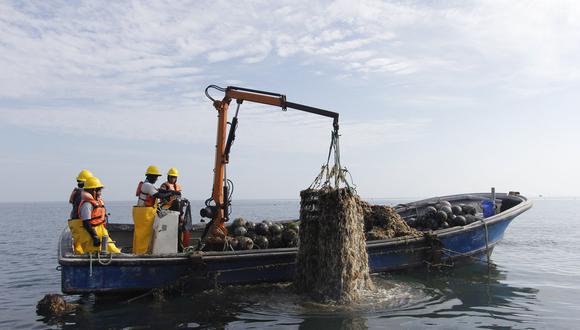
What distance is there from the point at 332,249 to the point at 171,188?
3.64 metres

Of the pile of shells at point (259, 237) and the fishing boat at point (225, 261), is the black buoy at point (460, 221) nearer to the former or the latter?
the fishing boat at point (225, 261)

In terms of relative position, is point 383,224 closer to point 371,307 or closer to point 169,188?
point 371,307

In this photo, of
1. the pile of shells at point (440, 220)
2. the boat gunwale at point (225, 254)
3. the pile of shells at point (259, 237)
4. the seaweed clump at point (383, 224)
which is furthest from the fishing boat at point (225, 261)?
the pile of shells at point (259, 237)

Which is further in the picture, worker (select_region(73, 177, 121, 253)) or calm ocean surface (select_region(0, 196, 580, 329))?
worker (select_region(73, 177, 121, 253))

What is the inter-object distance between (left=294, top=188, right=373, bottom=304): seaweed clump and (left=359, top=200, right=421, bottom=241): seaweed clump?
6.22 ft

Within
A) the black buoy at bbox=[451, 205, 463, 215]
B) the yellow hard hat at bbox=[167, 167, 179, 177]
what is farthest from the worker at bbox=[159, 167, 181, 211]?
the black buoy at bbox=[451, 205, 463, 215]

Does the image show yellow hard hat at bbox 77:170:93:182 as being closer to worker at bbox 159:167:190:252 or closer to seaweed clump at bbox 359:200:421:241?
worker at bbox 159:167:190:252

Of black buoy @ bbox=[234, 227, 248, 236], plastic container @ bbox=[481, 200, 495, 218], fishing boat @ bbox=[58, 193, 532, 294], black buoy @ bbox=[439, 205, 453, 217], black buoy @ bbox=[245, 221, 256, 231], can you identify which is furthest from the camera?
plastic container @ bbox=[481, 200, 495, 218]

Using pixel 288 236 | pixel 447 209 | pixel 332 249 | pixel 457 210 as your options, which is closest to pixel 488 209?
pixel 457 210

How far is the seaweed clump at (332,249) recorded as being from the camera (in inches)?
343

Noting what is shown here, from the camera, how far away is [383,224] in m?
11.7

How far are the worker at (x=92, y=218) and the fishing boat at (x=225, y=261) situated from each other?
0.31 metres

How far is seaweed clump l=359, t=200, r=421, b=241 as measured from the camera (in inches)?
439

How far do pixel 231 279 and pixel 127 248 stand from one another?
408 cm
